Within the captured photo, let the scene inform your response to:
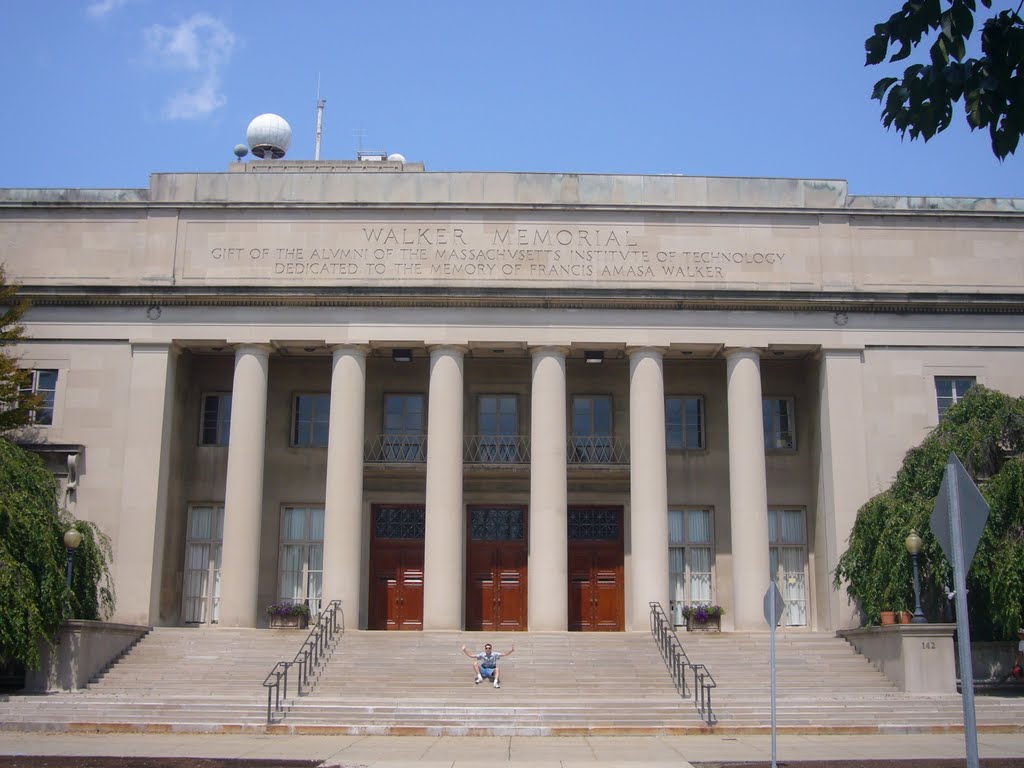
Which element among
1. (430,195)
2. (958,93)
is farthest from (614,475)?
(958,93)

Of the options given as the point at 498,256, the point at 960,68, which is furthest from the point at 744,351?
the point at 960,68

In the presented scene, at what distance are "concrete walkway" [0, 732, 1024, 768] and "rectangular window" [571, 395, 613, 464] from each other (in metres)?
12.6

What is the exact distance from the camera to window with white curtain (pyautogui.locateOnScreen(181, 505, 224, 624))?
30172 mm

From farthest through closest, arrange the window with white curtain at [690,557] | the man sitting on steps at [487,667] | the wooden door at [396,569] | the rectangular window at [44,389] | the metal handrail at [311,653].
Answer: the wooden door at [396,569], the window with white curtain at [690,557], the rectangular window at [44,389], the man sitting on steps at [487,667], the metal handrail at [311,653]


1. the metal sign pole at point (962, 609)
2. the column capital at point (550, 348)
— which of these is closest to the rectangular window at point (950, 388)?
the column capital at point (550, 348)

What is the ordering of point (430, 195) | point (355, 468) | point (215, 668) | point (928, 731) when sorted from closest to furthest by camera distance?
1. point (928, 731)
2. point (215, 668)
3. point (355, 468)
4. point (430, 195)

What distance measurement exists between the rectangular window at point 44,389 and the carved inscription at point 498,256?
4915mm

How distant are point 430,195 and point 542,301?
4302 millimetres

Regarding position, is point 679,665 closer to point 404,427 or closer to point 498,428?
point 498,428

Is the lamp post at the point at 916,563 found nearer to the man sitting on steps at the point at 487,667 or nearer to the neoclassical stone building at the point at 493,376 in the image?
the neoclassical stone building at the point at 493,376

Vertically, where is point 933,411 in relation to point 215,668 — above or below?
above

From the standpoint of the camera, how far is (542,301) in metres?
28.8

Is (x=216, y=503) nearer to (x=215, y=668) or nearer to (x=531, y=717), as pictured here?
(x=215, y=668)

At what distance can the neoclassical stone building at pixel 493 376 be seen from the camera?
92.1ft
